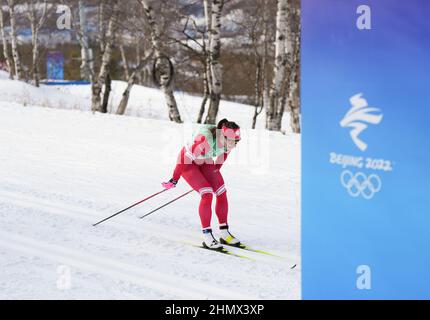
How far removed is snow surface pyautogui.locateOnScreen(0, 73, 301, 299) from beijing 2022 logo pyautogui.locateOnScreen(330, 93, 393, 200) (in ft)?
5.68

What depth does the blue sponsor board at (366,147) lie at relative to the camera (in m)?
2.63

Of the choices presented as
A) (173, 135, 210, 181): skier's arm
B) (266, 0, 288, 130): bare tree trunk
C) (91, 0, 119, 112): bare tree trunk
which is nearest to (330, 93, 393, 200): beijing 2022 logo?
(173, 135, 210, 181): skier's arm

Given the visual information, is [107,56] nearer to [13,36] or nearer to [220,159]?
[13,36]

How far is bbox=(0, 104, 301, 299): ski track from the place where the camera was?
4469mm

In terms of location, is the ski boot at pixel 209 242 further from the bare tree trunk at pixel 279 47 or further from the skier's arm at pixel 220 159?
the bare tree trunk at pixel 279 47

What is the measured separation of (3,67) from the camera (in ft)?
106

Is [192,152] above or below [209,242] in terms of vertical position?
above

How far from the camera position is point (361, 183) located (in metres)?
2.80

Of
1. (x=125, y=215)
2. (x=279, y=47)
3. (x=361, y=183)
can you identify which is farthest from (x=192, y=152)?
(x=279, y=47)

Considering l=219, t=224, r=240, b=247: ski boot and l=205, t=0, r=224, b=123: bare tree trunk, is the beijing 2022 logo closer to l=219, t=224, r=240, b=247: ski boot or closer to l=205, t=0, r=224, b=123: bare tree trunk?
l=219, t=224, r=240, b=247: ski boot

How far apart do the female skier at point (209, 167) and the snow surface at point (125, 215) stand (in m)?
0.25

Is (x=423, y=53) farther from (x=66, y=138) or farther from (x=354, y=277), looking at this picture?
(x=66, y=138)

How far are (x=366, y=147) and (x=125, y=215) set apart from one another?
411cm

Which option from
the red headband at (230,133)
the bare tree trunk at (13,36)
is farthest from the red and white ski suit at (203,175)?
the bare tree trunk at (13,36)
